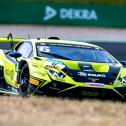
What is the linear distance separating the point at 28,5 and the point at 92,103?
71.2 feet

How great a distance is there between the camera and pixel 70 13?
31000 millimetres

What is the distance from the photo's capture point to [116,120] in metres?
7.52

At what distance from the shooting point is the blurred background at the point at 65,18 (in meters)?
30.3

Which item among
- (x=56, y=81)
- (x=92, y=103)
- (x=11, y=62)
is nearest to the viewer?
(x=92, y=103)

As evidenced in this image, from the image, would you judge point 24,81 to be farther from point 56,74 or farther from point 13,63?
point 13,63

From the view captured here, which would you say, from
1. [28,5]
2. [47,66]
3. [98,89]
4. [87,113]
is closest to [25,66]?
[47,66]

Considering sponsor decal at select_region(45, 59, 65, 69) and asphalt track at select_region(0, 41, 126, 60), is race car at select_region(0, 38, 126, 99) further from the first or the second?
asphalt track at select_region(0, 41, 126, 60)

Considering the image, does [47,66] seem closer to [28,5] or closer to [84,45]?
[84,45]

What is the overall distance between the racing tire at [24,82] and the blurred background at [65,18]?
17.6m

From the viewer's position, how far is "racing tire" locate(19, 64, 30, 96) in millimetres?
11609

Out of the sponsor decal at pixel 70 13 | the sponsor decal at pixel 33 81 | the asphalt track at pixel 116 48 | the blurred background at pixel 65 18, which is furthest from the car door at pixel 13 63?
the sponsor decal at pixel 70 13

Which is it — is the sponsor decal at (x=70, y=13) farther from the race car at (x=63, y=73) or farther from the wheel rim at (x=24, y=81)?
the wheel rim at (x=24, y=81)

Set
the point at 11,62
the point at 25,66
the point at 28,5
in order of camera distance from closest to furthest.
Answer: the point at 25,66, the point at 11,62, the point at 28,5

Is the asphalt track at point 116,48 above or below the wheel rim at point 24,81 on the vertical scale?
below
